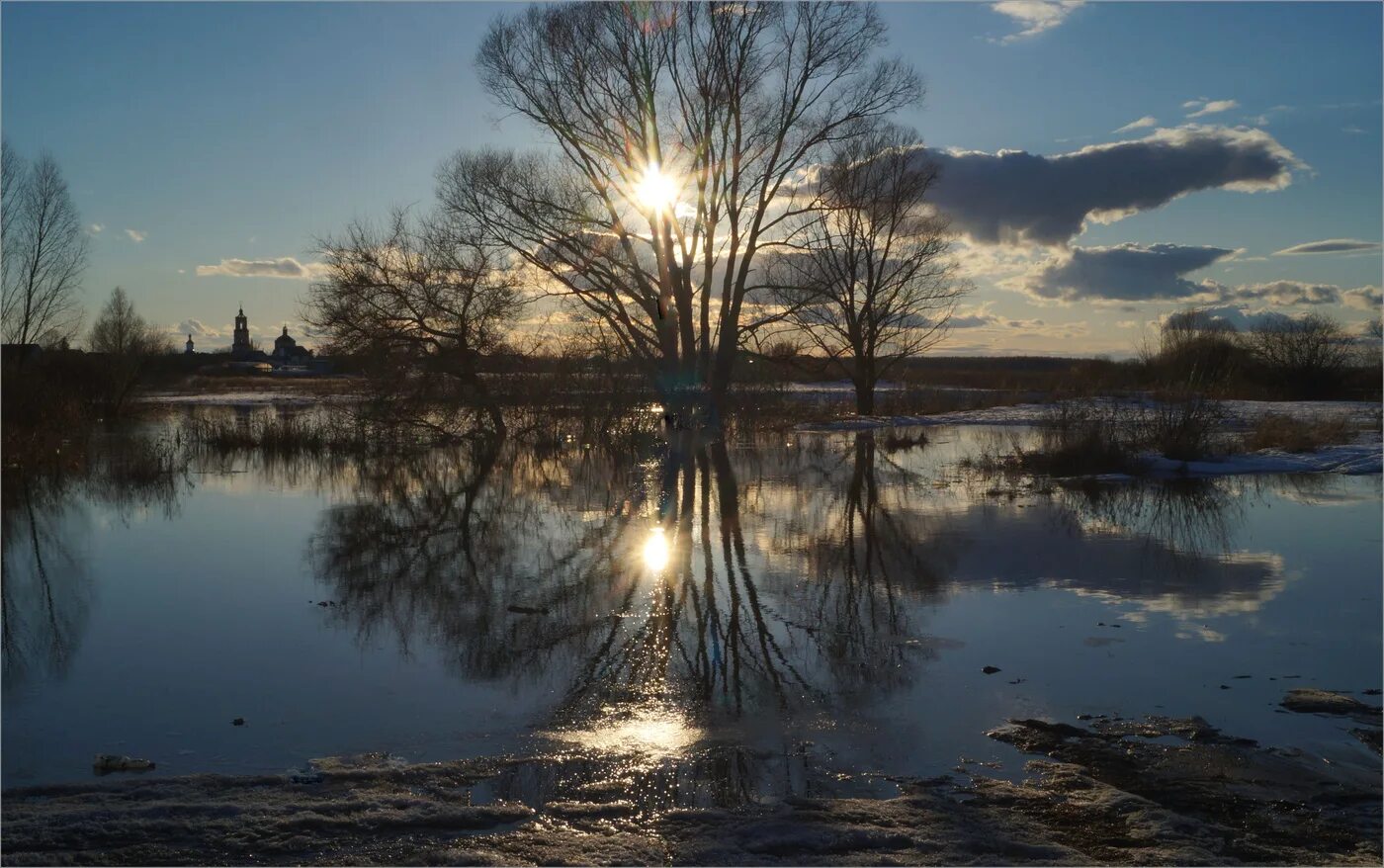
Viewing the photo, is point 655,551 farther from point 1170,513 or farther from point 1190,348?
point 1190,348

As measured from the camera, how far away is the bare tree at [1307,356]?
4259 centimetres

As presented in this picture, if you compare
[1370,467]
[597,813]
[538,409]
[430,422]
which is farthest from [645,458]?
[597,813]

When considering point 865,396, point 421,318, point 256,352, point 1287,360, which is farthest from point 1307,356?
Answer: point 256,352

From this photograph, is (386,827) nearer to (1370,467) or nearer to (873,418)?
(1370,467)

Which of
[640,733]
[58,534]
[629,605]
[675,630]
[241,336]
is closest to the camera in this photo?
[640,733]

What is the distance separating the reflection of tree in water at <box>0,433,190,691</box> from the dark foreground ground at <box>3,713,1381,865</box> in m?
2.60

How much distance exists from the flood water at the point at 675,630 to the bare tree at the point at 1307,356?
33319mm

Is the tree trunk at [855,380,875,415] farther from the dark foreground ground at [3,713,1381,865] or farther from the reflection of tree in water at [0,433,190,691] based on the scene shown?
the dark foreground ground at [3,713,1381,865]

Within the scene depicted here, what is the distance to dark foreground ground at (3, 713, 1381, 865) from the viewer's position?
3773 millimetres

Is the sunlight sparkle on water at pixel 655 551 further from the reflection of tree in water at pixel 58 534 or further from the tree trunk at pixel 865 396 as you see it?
the tree trunk at pixel 865 396

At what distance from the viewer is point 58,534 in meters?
11.3

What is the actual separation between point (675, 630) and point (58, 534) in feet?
26.4

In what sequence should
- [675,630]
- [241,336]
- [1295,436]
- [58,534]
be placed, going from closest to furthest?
[675,630], [58,534], [1295,436], [241,336]

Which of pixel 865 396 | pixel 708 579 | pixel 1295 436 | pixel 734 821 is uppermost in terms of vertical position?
pixel 865 396
